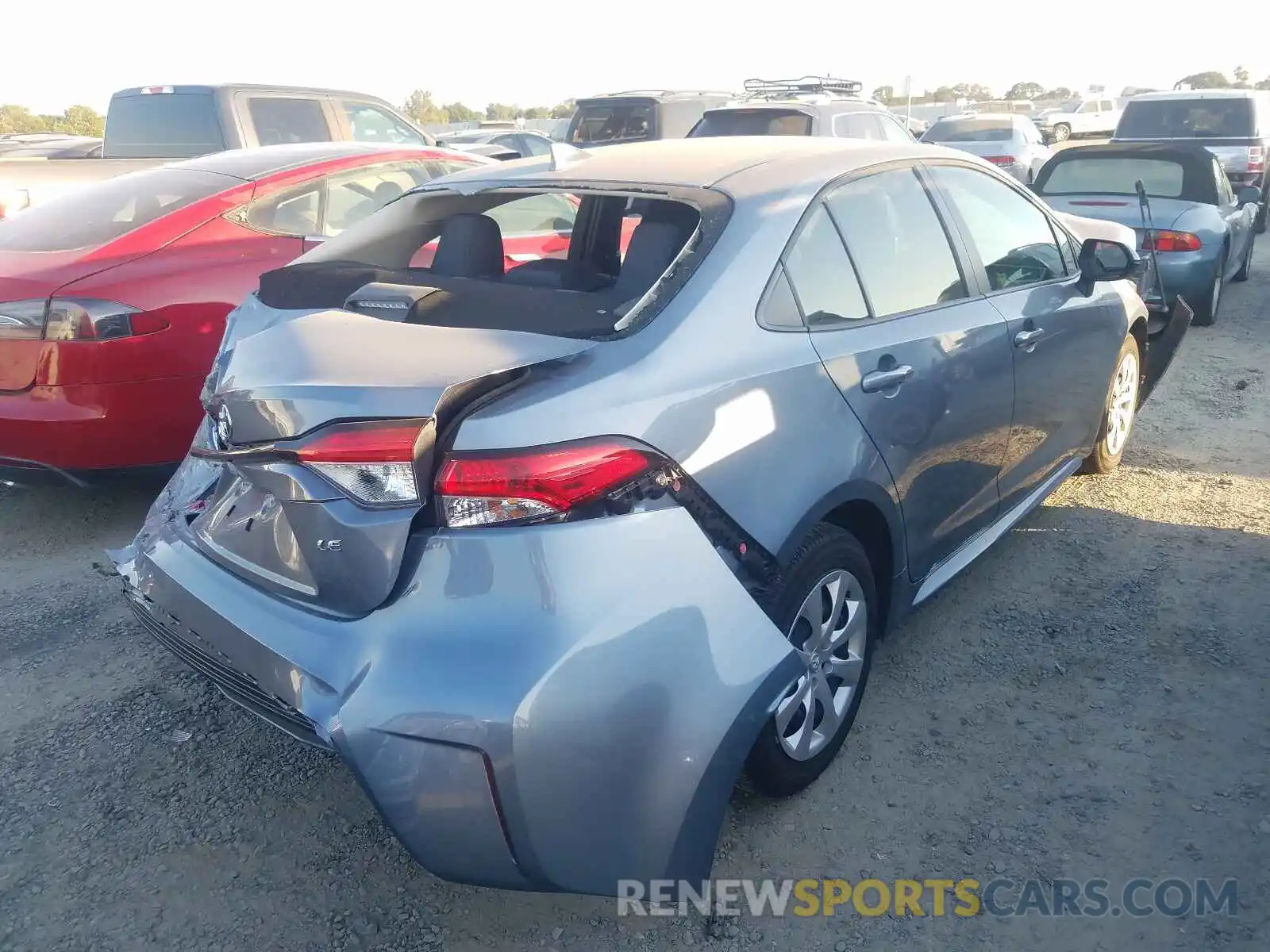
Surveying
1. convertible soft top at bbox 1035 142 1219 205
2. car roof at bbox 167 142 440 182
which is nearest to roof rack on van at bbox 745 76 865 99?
convertible soft top at bbox 1035 142 1219 205

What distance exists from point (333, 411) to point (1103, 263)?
322cm

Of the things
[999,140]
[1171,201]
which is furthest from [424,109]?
[1171,201]

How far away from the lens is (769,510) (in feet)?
7.55

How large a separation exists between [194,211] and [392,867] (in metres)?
3.20

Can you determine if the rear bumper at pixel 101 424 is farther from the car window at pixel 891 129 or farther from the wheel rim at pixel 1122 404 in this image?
the car window at pixel 891 129

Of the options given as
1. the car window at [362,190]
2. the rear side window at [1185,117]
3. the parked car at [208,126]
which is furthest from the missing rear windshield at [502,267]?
the rear side window at [1185,117]

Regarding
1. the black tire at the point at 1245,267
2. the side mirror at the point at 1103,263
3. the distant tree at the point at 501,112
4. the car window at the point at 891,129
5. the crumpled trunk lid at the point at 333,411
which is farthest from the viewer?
the distant tree at the point at 501,112

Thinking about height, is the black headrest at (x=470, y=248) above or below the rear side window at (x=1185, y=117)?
above

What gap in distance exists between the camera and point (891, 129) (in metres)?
10.5

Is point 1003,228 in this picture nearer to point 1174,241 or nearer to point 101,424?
point 101,424

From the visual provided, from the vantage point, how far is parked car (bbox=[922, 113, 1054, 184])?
50.3 ft

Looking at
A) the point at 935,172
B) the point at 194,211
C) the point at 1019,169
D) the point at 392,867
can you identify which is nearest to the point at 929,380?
the point at 935,172

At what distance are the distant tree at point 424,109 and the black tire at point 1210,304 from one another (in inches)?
1643

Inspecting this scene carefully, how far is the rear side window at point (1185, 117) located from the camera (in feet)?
39.7
